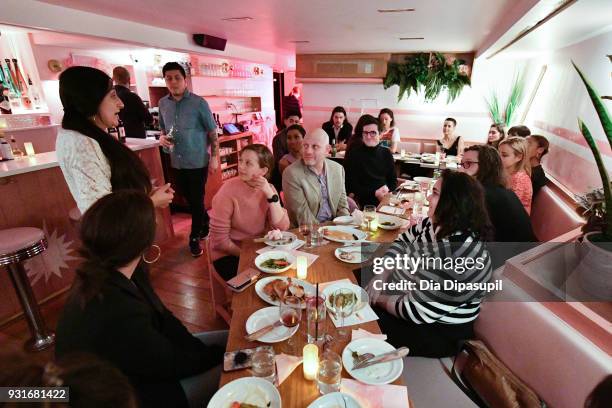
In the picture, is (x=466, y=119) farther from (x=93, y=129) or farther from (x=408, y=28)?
(x=93, y=129)

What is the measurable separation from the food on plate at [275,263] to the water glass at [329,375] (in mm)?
698

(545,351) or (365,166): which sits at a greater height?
(365,166)

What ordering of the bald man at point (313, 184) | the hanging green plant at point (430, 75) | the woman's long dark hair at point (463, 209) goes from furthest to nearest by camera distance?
the hanging green plant at point (430, 75), the bald man at point (313, 184), the woman's long dark hair at point (463, 209)

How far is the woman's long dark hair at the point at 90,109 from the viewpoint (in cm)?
166

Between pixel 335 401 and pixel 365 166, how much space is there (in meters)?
2.81

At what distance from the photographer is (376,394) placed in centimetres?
102

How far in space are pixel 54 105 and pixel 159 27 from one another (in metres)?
3.80

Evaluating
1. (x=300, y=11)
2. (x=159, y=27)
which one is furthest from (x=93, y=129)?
(x=159, y=27)

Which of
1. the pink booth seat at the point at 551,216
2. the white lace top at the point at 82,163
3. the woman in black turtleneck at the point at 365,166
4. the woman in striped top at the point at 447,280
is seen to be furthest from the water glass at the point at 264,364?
the woman in black turtleneck at the point at 365,166

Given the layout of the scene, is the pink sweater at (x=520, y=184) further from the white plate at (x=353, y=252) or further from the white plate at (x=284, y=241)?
the white plate at (x=284, y=241)

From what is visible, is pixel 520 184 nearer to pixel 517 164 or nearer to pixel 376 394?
pixel 517 164

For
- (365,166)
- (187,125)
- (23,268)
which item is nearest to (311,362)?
(23,268)

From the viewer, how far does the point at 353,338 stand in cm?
123

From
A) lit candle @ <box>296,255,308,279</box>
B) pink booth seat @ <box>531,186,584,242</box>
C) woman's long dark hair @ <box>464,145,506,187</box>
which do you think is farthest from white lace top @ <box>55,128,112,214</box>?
pink booth seat @ <box>531,186,584,242</box>
